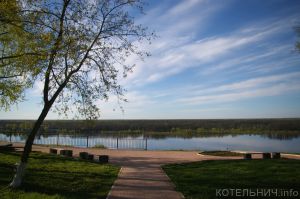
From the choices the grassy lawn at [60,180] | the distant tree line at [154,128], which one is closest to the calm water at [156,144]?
the distant tree line at [154,128]

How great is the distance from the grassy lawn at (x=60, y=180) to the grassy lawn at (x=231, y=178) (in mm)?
2473

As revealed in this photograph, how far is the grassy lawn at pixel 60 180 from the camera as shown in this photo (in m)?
9.57

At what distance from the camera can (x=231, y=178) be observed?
11.9 metres

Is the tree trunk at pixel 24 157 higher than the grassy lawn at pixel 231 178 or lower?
higher

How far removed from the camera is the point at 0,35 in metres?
13.4

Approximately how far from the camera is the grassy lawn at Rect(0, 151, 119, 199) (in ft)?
31.4

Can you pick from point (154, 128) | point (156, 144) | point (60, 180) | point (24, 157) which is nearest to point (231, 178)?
point (60, 180)

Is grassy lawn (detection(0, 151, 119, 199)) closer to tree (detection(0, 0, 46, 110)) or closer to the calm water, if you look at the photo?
tree (detection(0, 0, 46, 110))

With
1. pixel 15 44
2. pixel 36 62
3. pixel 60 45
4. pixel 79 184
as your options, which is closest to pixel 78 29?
pixel 60 45

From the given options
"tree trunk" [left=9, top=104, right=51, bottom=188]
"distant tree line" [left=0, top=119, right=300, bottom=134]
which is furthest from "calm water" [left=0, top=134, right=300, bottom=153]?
"tree trunk" [left=9, top=104, right=51, bottom=188]

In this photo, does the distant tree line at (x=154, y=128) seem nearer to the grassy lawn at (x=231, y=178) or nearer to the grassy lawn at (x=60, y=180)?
the grassy lawn at (x=60, y=180)

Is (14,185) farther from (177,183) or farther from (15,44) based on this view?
(15,44)

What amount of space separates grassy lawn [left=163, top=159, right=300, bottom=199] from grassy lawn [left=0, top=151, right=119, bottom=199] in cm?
247

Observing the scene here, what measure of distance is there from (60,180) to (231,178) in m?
5.89
